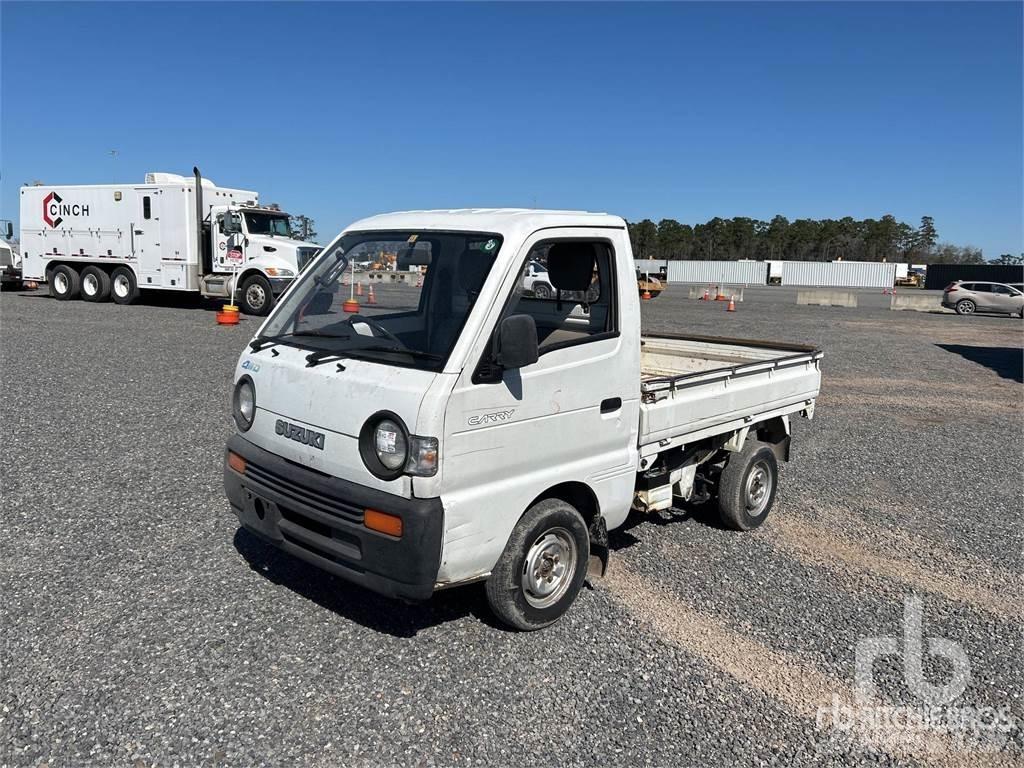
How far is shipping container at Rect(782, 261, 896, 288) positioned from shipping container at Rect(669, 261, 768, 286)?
9.67 ft

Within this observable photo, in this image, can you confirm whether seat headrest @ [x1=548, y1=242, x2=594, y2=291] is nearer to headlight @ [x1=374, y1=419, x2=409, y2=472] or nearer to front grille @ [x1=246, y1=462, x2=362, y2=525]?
headlight @ [x1=374, y1=419, x2=409, y2=472]

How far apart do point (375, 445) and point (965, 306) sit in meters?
34.6

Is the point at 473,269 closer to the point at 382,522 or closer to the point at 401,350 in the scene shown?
the point at 401,350

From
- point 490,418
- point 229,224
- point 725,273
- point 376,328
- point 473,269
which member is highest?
point 725,273

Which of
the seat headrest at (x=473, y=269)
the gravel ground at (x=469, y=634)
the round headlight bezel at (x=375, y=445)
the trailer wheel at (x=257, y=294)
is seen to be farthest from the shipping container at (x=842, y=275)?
the round headlight bezel at (x=375, y=445)

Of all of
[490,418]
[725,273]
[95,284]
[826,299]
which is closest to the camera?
[490,418]

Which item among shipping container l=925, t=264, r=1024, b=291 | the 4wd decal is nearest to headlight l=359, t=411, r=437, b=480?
the 4wd decal

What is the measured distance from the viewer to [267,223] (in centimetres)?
2052

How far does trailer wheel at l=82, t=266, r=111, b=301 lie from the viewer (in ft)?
72.8

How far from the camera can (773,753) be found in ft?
10.6

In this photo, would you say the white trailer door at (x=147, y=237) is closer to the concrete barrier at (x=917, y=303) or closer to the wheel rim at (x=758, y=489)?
the wheel rim at (x=758, y=489)

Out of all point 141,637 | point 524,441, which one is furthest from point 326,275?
point 141,637

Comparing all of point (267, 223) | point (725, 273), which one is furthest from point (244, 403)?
point (725, 273)

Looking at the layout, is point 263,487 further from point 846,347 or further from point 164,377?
point 846,347
